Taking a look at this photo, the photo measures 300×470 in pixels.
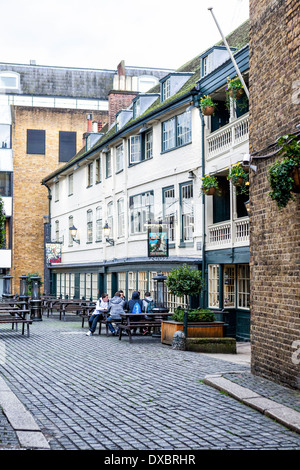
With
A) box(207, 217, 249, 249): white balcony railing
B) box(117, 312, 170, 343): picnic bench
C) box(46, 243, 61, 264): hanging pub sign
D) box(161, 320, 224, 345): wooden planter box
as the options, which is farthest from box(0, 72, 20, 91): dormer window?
box(161, 320, 224, 345): wooden planter box

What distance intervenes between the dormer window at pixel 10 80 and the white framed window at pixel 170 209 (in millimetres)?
29121

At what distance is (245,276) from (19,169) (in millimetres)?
27710

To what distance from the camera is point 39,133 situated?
43188 mm

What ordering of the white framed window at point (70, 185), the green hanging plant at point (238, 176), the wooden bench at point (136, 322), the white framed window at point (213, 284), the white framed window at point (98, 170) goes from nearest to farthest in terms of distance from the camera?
1. the green hanging plant at point (238, 176)
2. the wooden bench at point (136, 322)
3. the white framed window at point (213, 284)
4. the white framed window at point (98, 170)
5. the white framed window at point (70, 185)

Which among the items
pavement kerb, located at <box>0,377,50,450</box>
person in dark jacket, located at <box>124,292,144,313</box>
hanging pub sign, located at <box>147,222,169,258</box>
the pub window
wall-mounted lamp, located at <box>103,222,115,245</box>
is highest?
the pub window

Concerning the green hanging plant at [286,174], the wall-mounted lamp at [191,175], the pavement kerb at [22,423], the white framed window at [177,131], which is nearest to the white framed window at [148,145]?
the white framed window at [177,131]

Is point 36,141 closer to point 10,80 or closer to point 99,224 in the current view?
point 10,80

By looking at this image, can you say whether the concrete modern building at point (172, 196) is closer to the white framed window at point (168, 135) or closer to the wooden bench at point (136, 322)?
the white framed window at point (168, 135)

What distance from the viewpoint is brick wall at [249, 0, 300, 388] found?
9219 mm

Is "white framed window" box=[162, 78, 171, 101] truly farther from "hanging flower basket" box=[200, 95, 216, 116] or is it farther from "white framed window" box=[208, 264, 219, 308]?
"white framed window" box=[208, 264, 219, 308]

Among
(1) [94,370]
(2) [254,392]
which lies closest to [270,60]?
(2) [254,392]

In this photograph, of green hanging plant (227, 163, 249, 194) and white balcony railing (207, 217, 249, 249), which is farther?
white balcony railing (207, 217, 249, 249)

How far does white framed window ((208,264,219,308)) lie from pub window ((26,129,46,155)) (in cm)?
2603

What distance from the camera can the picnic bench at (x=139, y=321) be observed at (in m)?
16.8
